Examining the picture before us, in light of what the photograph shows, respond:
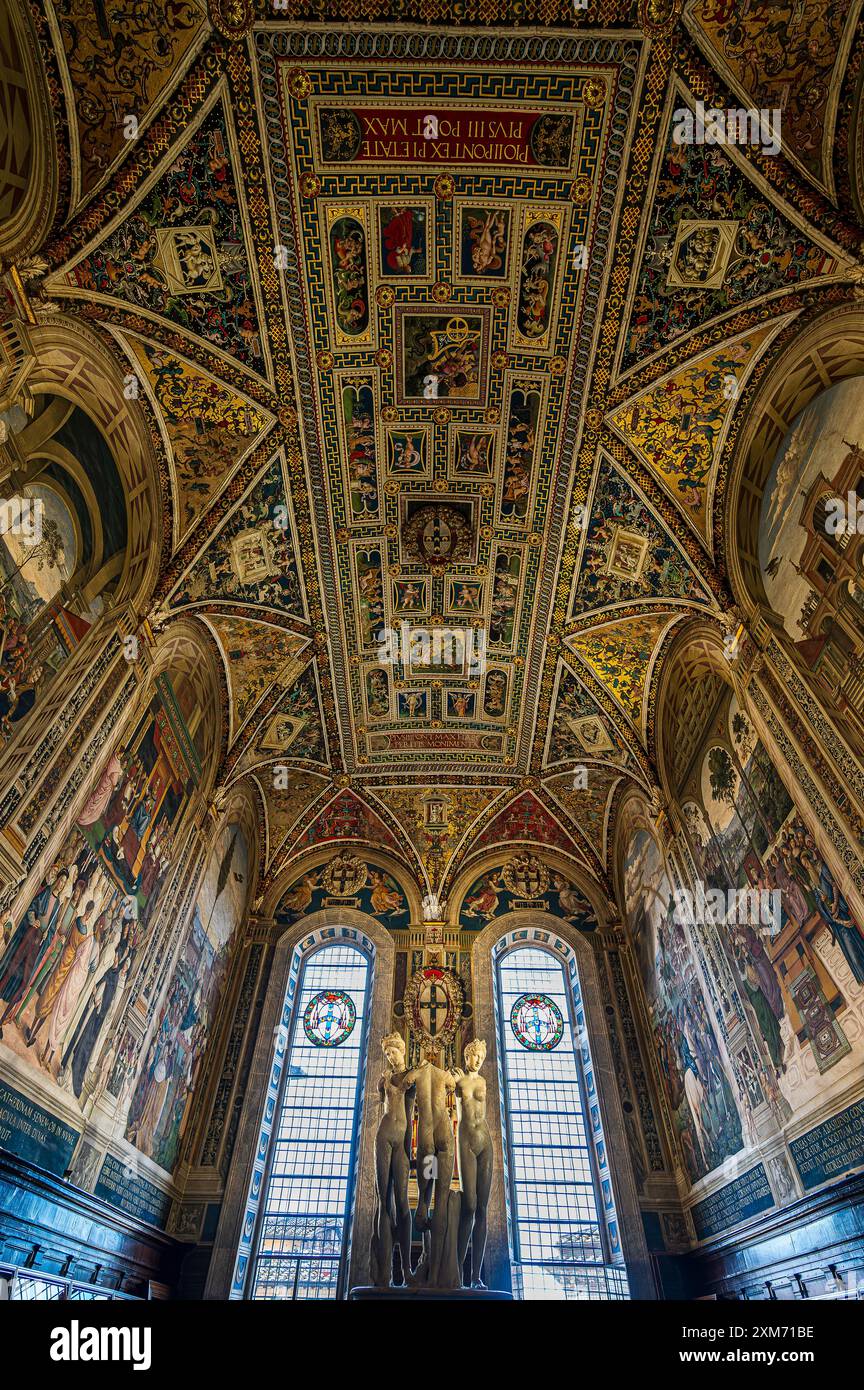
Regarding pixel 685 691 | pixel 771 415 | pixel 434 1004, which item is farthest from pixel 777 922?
pixel 434 1004

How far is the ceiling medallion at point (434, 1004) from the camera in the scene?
49.3 ft

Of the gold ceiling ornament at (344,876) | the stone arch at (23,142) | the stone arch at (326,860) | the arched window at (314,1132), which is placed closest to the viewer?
the stone arch at (23,142)

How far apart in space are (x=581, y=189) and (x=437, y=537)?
208 inches

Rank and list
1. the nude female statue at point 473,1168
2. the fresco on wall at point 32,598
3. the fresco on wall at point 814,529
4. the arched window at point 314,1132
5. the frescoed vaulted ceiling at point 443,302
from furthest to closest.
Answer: the arched window at point 314,1132 → the nude female statue at point 473,1168 → the fresco on wall at point 814,529 → the frescoed vaulted ceiling at point 443,302 → the fresco on wall at point 32,598

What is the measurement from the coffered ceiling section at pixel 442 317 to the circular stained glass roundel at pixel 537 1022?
21.4 feet

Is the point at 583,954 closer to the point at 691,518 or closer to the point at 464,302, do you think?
the point at 691,518

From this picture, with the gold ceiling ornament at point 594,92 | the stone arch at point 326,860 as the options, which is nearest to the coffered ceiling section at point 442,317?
the gold ceiling ornament at point 594,92

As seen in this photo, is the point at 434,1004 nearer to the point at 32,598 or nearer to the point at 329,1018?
the point at 329,1018

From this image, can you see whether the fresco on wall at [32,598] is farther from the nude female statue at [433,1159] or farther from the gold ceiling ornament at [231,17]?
the nude female statue at [433,1159]

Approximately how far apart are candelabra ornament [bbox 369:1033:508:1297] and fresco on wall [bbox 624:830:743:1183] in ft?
12.1

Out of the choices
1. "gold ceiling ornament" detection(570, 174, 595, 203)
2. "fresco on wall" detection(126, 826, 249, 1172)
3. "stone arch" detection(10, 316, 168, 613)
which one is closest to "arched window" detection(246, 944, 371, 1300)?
"fresco on wall" detection(126, 826, 249, 1172)

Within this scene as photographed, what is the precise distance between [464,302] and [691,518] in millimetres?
4496

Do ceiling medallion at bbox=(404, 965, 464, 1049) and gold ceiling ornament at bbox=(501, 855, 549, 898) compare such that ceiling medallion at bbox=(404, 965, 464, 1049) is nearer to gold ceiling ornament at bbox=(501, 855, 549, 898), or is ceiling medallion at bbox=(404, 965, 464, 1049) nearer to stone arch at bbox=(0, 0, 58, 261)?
gold ceiling ornament at bbox=(501, 855, 549, 898)

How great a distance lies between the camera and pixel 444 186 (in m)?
9.30
